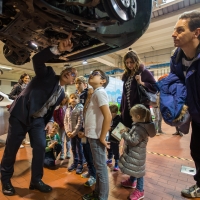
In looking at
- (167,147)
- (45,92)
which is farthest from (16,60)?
(167,147)

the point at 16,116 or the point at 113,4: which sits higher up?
the point at 113,4

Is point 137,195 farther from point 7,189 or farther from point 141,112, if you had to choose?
point 7,189

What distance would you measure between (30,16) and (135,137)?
1458mm

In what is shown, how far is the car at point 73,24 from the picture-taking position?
102 cm

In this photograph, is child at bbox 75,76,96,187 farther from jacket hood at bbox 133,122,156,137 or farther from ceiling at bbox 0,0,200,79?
ceiling at bbox 0,0,200,79

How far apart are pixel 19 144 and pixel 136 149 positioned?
4.27 feet

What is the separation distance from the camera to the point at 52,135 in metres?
2.74

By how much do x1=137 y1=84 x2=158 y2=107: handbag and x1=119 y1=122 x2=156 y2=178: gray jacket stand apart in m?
0.25

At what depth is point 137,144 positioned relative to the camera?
1668 millimetres

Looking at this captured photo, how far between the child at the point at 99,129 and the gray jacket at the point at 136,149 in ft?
0.97

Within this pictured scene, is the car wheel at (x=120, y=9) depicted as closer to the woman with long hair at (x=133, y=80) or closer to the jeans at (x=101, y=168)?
the woman with long hair at (x=133, y=80)

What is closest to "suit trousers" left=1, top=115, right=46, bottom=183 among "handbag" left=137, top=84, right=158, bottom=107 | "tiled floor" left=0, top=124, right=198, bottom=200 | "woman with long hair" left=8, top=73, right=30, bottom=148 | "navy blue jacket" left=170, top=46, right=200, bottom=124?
"tiled floor" left=0, top=124, right=198, bottom=200

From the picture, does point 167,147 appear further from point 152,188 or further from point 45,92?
point 45,92

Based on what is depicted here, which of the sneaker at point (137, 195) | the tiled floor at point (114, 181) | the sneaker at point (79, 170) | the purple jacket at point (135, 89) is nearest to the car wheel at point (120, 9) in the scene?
the purple jacket at point (135, 89)
